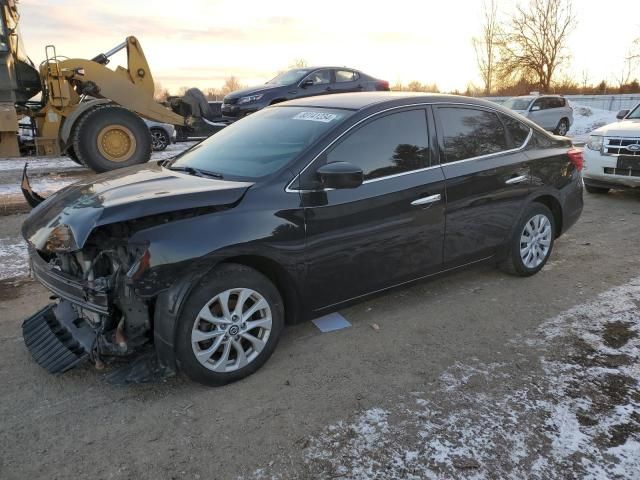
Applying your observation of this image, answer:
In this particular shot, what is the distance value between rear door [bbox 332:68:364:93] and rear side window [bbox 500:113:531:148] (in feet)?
35.3

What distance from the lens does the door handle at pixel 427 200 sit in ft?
12.5

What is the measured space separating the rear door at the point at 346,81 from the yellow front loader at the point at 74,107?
563 centimetres

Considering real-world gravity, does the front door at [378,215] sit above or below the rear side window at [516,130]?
below

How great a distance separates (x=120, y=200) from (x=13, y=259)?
10.3 ft

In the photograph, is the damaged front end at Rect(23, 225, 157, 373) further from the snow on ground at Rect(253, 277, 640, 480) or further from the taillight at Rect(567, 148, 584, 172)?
the taillight at Rect(567, 148, 584, 172)

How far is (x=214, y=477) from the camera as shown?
2.39 m

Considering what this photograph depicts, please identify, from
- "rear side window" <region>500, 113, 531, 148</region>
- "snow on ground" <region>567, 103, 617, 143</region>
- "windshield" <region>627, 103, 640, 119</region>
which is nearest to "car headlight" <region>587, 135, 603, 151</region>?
"windshield" <region>627, 103, 640, 119</region>

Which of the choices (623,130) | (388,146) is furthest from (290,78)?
(388,146)

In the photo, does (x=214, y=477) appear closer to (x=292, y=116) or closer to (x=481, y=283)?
(x=292, y=116)

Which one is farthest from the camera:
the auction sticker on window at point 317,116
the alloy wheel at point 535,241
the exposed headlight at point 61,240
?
the alloy wheel at point 535,241

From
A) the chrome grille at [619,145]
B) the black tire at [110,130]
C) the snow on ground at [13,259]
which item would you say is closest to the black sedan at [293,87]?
the black tire at [110,130]

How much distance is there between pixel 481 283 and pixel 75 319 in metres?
3.38

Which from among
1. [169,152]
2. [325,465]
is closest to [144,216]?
[325,465]

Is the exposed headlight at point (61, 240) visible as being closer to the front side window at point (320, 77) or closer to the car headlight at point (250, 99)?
the car headlight at point (250, 99)
